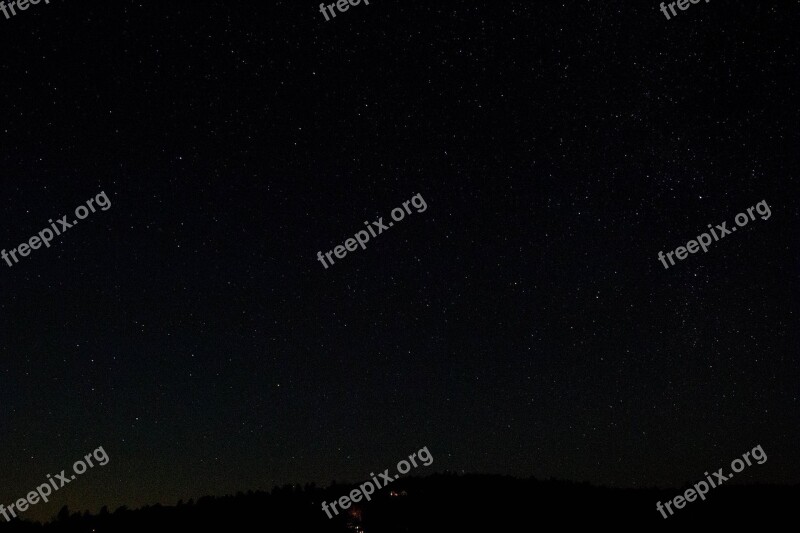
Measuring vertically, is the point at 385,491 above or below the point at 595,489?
above

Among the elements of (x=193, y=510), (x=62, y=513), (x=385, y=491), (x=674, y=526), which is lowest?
(x=674, y=526)

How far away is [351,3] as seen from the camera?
12.6 meters

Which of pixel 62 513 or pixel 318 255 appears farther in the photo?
pixel 318 255

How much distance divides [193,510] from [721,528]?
1429cm

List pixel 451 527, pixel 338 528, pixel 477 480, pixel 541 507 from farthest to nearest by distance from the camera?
pixel 477 480
pixel 541 507
pixel 451 527
pixel 338 528

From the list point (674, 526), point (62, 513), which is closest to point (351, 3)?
point (62, 513)

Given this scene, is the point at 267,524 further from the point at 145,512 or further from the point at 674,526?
the point at 674,526

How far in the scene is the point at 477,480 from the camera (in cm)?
2147

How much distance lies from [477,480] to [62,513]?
12.6 metres

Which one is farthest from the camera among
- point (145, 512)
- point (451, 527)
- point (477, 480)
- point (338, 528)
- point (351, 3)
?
point (477, 480)

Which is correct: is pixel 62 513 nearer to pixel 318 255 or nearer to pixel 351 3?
pixel 318 255

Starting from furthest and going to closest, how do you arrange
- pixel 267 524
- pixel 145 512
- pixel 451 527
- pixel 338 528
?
pixel 451 527
pixel 338 528
pixel 267 524
pixel 145 512

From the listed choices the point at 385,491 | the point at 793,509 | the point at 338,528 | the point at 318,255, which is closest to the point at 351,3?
the point at 318,255

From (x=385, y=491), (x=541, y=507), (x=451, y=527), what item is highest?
(x=385, y=491)
